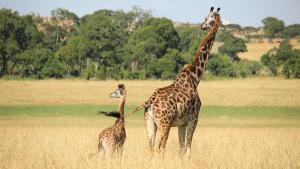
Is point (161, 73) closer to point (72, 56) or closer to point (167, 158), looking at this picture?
point (72, 56)

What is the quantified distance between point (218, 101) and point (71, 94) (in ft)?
39.1

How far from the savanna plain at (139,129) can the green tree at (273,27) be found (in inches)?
4102

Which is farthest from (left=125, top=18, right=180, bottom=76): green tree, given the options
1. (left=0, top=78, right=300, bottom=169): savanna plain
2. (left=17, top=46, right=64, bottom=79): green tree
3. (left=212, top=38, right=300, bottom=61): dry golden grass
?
(left=212, top=38, right=300, bottom=61): dry golden grass

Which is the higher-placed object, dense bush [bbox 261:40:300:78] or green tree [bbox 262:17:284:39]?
green tree [bbox 262:17:284:39]

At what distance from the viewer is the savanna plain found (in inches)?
502

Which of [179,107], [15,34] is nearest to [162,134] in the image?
[179,107]

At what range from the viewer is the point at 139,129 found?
24.9 metres

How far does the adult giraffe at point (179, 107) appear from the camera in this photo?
40.2 ft

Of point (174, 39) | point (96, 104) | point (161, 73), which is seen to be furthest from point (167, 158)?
point (174, 39)

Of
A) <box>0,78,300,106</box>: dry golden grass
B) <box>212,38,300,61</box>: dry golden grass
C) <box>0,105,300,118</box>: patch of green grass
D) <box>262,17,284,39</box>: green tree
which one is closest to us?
<box>0,105,300,118</box>: patch of green grass

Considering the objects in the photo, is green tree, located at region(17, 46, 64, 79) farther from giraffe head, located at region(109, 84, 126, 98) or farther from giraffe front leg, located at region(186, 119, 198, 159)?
giraffe front leg, located at region(186, 119, 198, 159)

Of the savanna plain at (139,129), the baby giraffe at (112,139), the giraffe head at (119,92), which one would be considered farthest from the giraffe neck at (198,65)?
the savanna plain at (139,129)

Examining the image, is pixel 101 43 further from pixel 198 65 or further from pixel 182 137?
pixel 182 137

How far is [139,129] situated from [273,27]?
144 metres
